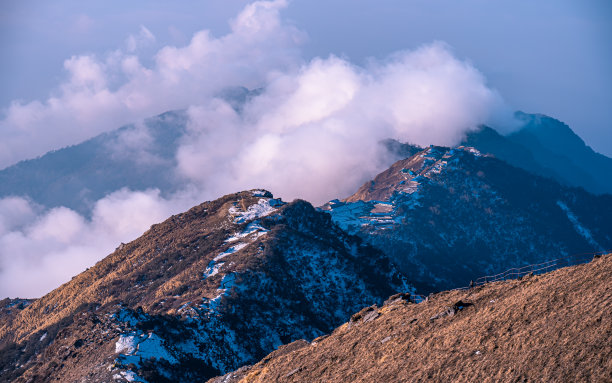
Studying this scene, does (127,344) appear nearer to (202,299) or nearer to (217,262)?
(202,299)

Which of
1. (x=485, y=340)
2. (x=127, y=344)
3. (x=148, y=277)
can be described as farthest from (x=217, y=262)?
(x=485, y=340)

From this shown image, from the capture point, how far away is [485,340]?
2168 inches

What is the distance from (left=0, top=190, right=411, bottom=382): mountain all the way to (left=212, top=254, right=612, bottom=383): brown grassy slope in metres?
49.0

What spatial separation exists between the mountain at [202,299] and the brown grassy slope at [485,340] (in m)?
49.0

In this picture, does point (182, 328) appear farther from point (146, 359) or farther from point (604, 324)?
point (604, 324)

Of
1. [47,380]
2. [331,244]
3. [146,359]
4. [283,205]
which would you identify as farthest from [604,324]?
[283,205]

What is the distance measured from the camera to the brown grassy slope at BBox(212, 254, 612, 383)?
48.2 metres

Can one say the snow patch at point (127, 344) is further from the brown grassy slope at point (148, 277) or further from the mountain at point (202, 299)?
the brown grassy slope at point (148, 277)

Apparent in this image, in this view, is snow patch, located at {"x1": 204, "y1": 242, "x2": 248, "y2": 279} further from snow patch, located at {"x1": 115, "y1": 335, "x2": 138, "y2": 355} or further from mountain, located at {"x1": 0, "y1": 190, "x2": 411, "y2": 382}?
snow patch, located at {"x1": 115, "y1": 335, "x2": 138, "y2": 355}

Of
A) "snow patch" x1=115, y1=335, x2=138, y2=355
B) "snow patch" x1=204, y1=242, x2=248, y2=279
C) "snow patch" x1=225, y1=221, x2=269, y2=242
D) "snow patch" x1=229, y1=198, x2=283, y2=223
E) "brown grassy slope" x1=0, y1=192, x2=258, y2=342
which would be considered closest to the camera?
"snow patch" x1=115, y1=335, x2=138, y2=355

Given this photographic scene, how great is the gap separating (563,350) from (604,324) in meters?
3.63

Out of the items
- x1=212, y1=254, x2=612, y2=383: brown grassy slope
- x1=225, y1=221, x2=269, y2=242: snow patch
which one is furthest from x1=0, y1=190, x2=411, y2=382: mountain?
x1=212, y1=254, x2=612, y2=383: brown grassy slope

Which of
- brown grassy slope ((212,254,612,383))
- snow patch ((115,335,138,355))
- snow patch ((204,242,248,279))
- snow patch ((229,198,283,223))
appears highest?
snow patch ((229,198,283,223))

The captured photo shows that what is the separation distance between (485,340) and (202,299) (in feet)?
305
